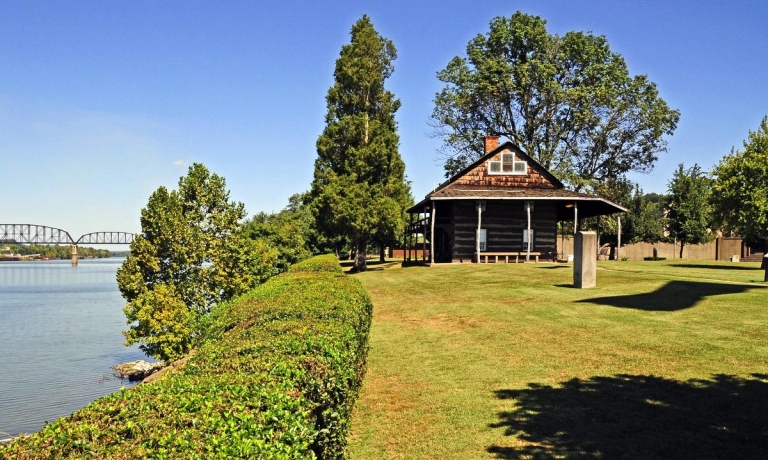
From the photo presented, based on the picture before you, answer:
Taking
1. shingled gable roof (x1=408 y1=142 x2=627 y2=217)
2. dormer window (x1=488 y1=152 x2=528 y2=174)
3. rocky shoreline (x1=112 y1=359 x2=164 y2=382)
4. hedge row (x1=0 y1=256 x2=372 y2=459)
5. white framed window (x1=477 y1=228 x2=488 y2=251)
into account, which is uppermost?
dormer window (x1=488 y1=152 x2=528 y2=174)

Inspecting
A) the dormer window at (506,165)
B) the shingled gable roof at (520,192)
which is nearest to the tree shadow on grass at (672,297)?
→ the shingled gable roof at (520,192)

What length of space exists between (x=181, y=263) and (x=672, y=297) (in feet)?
64.5

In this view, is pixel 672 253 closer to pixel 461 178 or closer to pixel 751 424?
pixel 461 178

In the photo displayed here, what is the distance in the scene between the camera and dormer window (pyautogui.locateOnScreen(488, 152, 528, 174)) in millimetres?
39688

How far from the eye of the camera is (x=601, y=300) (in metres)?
18.5

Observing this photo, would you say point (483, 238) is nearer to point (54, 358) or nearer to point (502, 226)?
point (502, 226)

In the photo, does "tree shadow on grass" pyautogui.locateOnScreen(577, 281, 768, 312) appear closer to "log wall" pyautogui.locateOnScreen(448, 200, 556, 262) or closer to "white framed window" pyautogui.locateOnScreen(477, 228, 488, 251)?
"log wall" pyautogui.locateOnScreen(448, 200, 556, 262)

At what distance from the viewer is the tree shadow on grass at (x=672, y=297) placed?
16703 millimetres

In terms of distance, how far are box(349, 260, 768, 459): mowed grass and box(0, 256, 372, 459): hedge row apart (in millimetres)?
1922

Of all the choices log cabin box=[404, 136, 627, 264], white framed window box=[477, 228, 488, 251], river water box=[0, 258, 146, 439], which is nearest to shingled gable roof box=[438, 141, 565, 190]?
log cabin box=[404, 136, 627, 264]

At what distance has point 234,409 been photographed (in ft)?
14.1

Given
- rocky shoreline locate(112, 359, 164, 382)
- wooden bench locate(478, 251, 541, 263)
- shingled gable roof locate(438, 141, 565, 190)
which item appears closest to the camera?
rocky shoreline locate(112, 359, 164, 382)

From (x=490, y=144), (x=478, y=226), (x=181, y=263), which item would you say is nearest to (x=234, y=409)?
Result: (x=181, y=263)

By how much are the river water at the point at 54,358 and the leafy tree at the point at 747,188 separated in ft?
110
